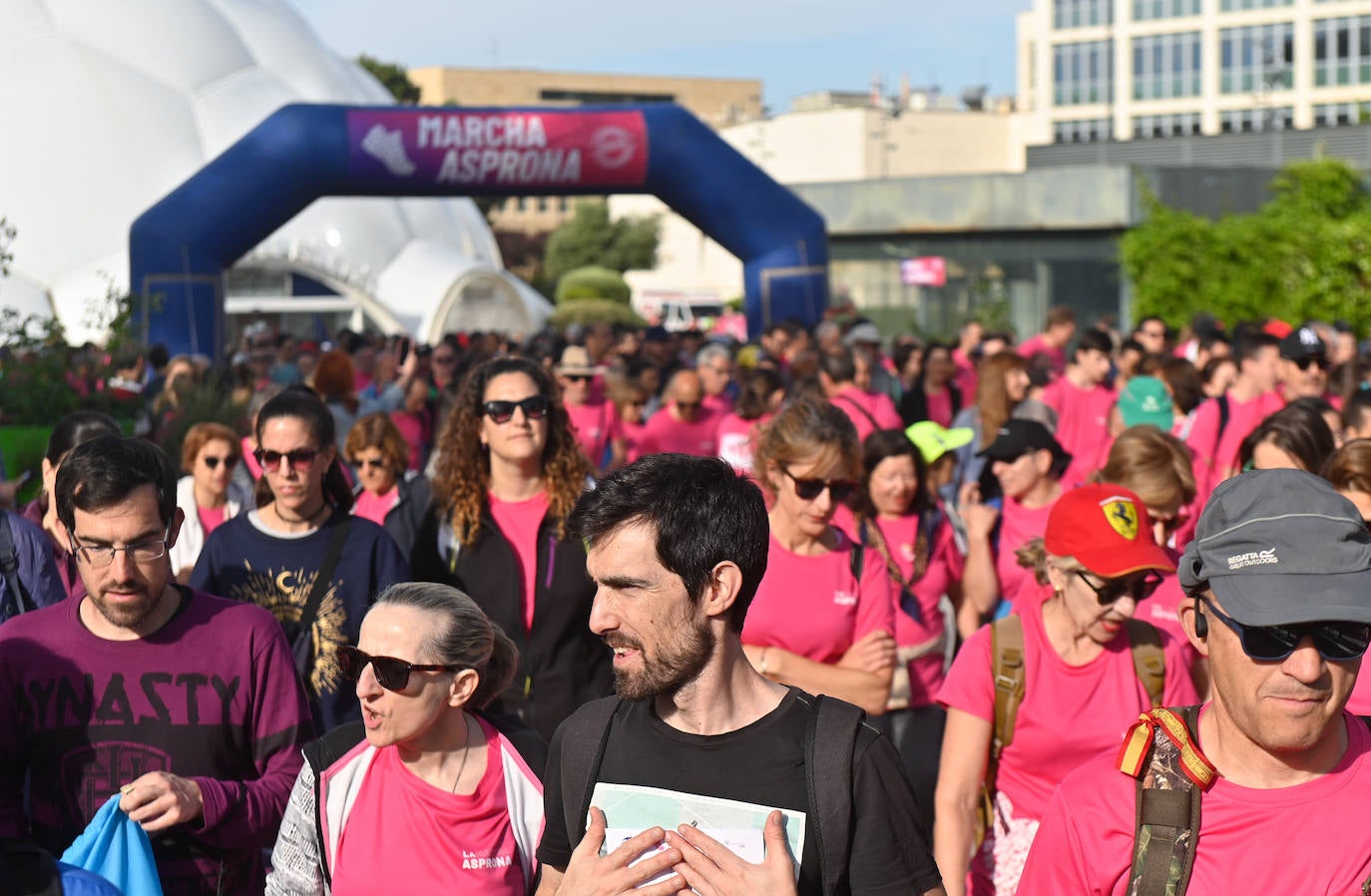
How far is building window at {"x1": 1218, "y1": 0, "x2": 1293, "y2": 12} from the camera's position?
69125 mm

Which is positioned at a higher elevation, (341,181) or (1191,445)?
(341,181)

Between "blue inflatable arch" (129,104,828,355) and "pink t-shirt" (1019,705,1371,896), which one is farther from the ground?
"blue inflatable arch" (129,104,828,355)

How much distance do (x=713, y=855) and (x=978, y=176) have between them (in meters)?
38.8

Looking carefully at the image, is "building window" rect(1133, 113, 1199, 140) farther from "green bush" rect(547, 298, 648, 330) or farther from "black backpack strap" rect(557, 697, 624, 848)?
"black backpack strap" rect(557, 697, 624, 848)

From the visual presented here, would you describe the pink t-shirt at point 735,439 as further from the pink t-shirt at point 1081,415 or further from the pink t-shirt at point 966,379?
the pink t-shirt at point 966,379

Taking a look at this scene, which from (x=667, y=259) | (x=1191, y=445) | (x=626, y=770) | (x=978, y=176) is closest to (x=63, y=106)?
(x=978, y=176)

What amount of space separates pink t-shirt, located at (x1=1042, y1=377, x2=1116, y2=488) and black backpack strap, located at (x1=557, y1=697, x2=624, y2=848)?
313 inches

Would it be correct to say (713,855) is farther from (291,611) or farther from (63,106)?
(63,106)

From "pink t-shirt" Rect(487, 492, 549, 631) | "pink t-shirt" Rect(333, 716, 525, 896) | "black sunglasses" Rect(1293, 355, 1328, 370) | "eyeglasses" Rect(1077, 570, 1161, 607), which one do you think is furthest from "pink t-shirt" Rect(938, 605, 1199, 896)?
"black sunglasses" Rect(1293, 355, 1328, 370)

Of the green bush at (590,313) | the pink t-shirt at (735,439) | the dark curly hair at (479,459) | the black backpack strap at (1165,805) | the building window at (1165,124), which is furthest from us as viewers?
the building window at (1165,124)

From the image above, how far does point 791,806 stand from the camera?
261 cm

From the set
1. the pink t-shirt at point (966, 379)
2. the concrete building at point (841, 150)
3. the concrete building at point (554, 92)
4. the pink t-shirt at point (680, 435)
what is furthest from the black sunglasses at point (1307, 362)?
the concrete building at point (554, 92)

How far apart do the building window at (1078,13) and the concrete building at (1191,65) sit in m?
0.05

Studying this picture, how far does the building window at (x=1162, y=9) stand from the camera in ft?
236
